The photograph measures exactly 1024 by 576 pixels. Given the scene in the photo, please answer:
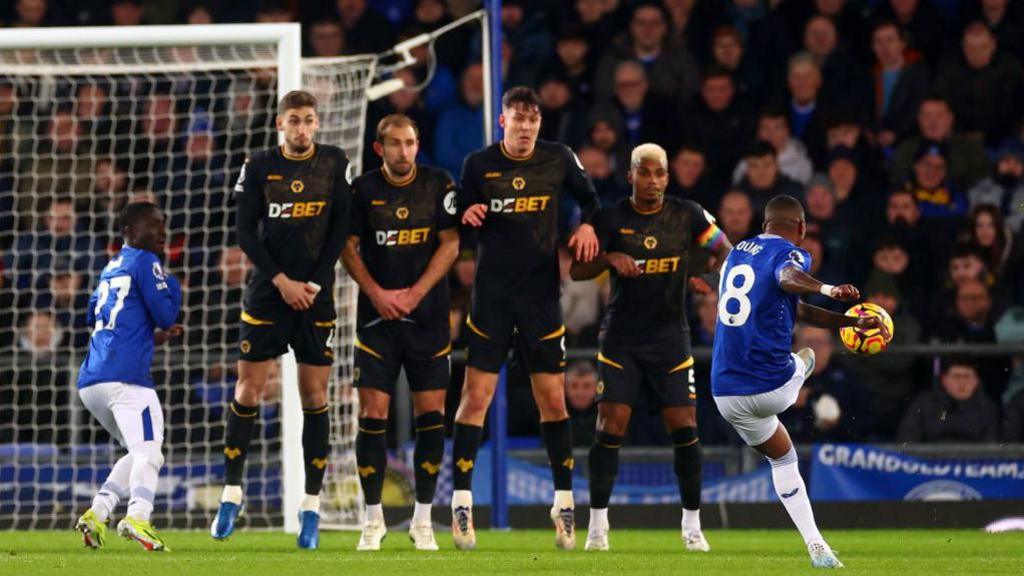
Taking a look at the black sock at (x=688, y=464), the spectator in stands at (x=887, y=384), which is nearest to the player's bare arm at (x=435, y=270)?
the black sock at (x=688, y=464)

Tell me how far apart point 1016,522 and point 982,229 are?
2512 millimetres

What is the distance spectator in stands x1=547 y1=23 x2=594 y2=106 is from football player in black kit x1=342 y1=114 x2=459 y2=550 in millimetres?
5514

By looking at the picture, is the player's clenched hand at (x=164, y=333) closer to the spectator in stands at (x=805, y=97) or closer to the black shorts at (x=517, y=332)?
the black shorts at (x=517, y=332)

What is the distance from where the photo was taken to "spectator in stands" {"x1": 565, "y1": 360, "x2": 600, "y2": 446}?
1170 cm

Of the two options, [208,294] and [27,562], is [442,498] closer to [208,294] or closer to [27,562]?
[208,294]

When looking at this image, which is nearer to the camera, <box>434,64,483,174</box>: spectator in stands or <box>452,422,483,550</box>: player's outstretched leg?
<box>452,422,483,550</box>: player's outstretched leg

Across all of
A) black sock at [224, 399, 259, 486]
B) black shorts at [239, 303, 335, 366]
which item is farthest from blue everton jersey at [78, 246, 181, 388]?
black sock at [224, 399, 259, 486]

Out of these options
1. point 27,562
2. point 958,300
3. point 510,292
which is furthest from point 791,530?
point 27,562

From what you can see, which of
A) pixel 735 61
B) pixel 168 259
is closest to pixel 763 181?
pixel 735 61

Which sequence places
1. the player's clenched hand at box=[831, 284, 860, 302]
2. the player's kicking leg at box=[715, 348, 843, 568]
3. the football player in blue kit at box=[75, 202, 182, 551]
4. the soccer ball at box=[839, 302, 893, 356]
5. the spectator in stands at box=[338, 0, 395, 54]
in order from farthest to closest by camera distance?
the spectator in stands at box=[338, 0, 395, 54]
the football player in blue kit at box=[75, 202, 182, 551]
the player's kicking leg at box=[715, 348, 843, 568]
the soccer ball at box=[839, 302, 893, 356]
the player's clenched hand at box=[831, 284, 860, 302]

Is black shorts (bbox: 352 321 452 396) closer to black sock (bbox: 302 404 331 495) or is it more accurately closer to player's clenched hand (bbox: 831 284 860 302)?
black sock (bbox: 302 404 331 495)

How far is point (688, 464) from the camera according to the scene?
892cm

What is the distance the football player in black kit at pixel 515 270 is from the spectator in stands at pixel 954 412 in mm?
3496

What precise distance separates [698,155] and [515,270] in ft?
15.2
